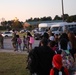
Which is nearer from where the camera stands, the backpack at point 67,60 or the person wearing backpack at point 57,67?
the person wearing backpack at point 57,67

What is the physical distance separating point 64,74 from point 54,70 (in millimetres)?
227

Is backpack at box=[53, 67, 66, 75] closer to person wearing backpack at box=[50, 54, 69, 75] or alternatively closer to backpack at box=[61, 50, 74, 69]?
person wearing backpack at box=[50, 54, 69, 75]

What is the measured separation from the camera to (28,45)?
2448 cm

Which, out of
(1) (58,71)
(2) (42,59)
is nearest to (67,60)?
(2) (42,59)

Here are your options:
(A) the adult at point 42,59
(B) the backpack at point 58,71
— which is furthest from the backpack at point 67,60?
(B) the backpack at point 58,71

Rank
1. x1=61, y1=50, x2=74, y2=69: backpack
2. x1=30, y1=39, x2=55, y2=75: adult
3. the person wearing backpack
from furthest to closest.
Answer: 1. x1=61, y1=50, x2=74, y2=69: backpack
2. x1=30, y1=39, x2=55, y2=75: adult
3. the person wearing backpack

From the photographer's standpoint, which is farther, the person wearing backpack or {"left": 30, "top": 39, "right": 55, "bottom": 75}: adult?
{"left": 30, "top": 39, "right": 55, "bottom": 75}: adult

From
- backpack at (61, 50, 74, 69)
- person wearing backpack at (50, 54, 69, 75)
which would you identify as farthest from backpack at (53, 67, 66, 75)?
backpack at (61, 50, 74, 69)

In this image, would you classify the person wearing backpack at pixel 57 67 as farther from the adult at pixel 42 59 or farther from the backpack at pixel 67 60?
the backpack at pixel 67 60

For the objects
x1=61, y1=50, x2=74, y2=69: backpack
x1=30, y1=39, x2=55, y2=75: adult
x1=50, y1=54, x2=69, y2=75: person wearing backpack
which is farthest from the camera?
x1=61, y1=50, x2=74, y2=69: backpack

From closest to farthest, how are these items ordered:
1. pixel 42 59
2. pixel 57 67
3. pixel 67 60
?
pixel 57 67
pixel 42 59
pixel 67 60

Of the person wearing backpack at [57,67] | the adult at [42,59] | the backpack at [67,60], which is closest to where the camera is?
the person wearing backpack at [57,67]

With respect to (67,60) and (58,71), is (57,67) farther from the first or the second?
(67,60)

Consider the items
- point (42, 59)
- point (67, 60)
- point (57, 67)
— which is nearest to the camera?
point (57, 67)
